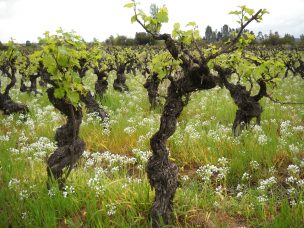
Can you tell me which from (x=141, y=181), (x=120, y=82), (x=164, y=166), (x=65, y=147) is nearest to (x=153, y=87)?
(x=120, y=82)

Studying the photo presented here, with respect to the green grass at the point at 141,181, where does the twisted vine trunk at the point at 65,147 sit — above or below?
above

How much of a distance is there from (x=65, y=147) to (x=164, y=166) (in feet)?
7.25

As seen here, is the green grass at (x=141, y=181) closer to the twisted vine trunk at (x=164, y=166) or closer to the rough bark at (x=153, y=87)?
the twisted vine trunk at (x=164, y=166)

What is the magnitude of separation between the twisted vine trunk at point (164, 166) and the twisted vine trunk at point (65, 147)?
1.75 meters

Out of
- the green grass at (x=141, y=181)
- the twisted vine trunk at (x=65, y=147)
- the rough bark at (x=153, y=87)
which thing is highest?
the rough bark at (x=153, y=87)

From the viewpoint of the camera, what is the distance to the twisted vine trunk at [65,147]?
6.21 m

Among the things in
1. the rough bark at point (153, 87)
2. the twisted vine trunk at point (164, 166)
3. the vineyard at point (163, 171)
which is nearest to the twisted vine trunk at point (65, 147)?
the vineyard at point (163, 171)

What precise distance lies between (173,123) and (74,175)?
2.66 meters

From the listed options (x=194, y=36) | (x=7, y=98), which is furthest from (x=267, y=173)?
(x=7, y=98)

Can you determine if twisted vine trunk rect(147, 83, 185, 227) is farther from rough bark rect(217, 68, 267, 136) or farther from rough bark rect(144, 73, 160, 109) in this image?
rough bark rect(144, 73, 160, 109)

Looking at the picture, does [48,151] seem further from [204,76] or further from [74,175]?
[204,76]

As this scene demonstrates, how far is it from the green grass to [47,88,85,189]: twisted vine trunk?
11.4 inches

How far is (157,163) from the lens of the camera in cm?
520

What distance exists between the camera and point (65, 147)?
645 centimetres
